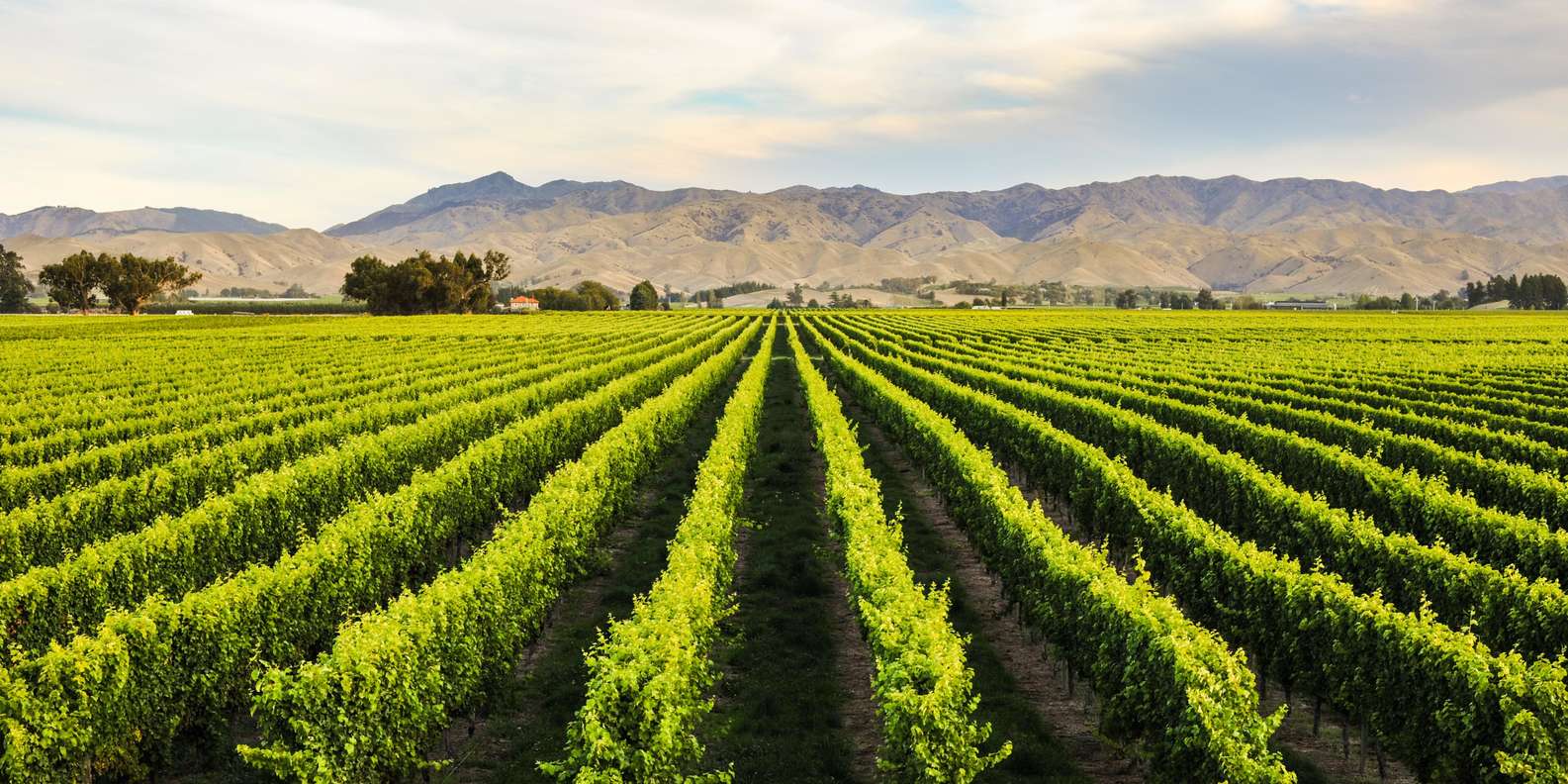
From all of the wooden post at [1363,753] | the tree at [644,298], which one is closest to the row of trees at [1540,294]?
the tree at [644,298]

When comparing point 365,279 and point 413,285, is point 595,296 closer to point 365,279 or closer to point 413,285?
point 365,279

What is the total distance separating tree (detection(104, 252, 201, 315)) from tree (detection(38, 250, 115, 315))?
39.6 inches

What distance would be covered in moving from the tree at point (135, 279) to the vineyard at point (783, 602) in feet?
374

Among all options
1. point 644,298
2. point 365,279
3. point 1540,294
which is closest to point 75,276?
point 365,279

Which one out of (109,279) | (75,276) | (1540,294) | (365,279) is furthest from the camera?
(1540,294)

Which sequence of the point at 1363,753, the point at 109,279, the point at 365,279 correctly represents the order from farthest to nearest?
the point at 365,279
the point at 109,279
the point at 1363,753

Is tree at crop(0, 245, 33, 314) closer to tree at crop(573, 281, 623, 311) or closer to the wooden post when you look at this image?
tree at crop(573, 281, 623, 311)

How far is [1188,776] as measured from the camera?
8023 mm

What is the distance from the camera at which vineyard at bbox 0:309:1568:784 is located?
7.98 meters

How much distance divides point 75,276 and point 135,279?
5.90 meters

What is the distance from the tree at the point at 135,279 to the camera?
11925 cm

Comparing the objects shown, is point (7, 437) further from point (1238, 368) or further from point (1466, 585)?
point (1238, 368)

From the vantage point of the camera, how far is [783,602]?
1403cm

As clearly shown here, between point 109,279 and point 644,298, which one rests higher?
point 109,279
